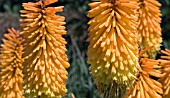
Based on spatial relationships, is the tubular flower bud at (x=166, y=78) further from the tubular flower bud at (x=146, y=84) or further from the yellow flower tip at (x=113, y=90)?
the yellow flower tip at (x=113, y=90)

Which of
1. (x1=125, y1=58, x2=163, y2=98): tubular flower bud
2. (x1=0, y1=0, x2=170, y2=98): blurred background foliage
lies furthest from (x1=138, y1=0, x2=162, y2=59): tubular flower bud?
(x1=0, y1=0, x2=170, y2=98): blurred background foliage

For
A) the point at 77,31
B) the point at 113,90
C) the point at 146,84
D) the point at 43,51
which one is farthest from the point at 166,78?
the point at 77,31

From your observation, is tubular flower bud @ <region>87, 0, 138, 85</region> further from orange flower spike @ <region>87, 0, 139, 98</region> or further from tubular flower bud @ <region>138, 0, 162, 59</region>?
tubular flower bud @ <region>138, 0, 162, 59</region>

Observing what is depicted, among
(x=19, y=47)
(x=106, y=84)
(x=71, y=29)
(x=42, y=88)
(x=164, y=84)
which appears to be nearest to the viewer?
(x=106, y=84)

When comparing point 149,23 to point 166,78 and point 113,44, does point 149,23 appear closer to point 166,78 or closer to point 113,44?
point 166,78

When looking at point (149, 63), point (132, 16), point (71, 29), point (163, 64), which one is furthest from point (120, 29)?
point (71, 29)

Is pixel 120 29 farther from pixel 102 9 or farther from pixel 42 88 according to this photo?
pixel 42 88

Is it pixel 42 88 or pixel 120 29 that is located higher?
pixel 120 29
